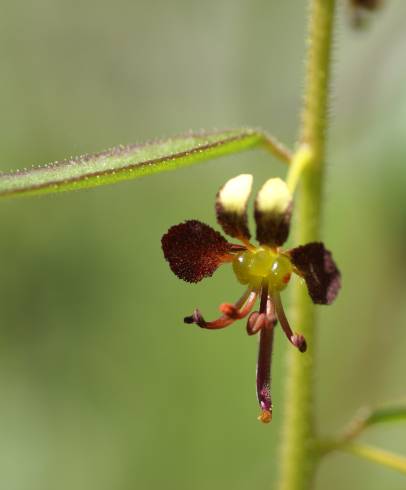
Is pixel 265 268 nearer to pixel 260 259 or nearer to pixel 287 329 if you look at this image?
pixel 260 259

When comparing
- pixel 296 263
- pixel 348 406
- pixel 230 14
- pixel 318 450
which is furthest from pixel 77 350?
pixel 296 263

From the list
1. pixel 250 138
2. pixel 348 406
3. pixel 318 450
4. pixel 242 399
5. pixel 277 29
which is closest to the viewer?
pixel 250 138

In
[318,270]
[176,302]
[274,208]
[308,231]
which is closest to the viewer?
[274,208]

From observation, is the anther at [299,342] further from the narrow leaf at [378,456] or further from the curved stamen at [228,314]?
the narrow leaf at [378,456]

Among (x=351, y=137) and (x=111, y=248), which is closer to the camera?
(x=351, y=137)

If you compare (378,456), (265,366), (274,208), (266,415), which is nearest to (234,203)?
(274,208)

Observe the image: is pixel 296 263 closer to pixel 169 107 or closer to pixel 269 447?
pixel 269 447

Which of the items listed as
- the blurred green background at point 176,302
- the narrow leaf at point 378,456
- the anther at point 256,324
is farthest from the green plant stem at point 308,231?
the blurred green background at point 176,302
